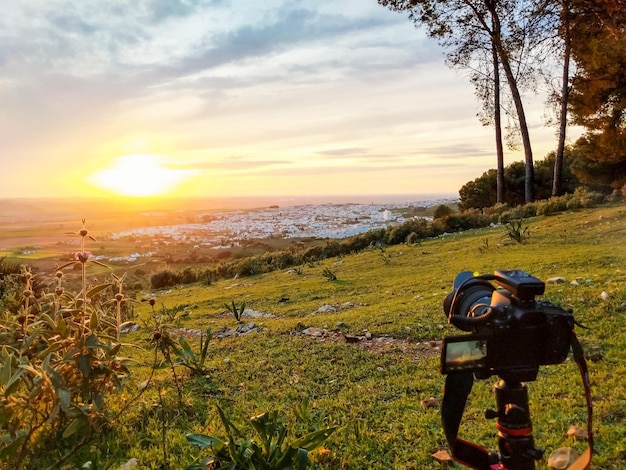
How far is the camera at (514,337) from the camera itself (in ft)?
4.54

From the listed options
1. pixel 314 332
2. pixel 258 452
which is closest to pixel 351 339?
pixel 314 332

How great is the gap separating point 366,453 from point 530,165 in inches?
690

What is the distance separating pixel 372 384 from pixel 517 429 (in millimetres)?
2183

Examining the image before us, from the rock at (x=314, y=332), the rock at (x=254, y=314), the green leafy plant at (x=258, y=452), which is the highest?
the green leafy plant at (x=258, y=452)

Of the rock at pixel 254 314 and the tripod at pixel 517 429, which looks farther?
the rock at pixel 254 314

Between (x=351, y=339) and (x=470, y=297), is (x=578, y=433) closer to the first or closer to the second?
(x=470, y=297)

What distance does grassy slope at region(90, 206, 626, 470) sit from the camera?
2.65 meters

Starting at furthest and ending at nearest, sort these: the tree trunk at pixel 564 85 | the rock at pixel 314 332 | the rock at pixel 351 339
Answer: the tree trunk at pixel 564 85 → the rock at pixel 314 332 → the rock at pixel 351 339

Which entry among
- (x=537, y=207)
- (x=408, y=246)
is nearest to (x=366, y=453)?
(x=408, y=246)

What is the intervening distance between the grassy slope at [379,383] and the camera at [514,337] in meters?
1.32

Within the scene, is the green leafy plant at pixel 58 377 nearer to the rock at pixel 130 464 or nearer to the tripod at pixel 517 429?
the rock at pixel 130 464

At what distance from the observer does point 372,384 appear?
3.57 meters

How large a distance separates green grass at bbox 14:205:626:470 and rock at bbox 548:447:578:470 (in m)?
0.08

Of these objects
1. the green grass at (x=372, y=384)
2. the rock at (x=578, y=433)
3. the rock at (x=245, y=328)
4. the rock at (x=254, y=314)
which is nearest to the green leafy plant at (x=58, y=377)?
the green grass at (x=372, y=384)
